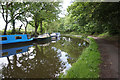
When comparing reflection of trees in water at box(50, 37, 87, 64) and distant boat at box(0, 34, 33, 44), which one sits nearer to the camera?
reflection of trees in water at box(50, 37, 87, 64)

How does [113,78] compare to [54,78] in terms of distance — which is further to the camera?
[54,78]

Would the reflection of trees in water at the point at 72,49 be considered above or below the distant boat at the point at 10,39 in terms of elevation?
below

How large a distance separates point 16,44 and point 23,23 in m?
11.5

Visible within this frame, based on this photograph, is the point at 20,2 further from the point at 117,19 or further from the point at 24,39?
the point at 117,19

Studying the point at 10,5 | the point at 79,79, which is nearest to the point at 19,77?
the point at 79,79

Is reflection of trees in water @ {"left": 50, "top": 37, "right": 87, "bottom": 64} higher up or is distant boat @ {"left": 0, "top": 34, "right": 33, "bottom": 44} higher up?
distant boat @ {"left": 0, "top": 34, "right": 33, "bottom": 44}

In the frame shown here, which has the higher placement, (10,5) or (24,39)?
(10,5)

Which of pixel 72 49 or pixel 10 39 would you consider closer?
pixel 72 49

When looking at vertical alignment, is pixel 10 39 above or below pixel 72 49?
above

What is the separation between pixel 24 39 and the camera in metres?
15.7

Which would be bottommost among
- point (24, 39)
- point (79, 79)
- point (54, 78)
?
point (54, 78)

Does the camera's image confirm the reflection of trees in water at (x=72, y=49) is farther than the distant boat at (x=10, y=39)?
No

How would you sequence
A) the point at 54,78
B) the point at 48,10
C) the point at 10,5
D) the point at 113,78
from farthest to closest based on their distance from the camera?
the point at 48,10 < the point at 10,5 < the point at 54,78 < the point at 113,78

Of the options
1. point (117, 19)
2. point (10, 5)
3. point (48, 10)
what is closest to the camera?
point (117, 19)
